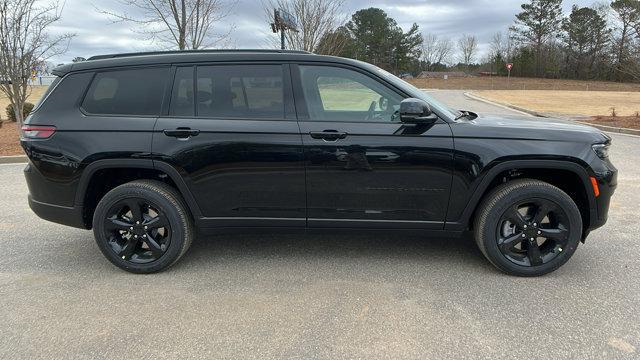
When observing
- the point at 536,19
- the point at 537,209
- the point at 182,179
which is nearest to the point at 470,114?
the point at 537,209

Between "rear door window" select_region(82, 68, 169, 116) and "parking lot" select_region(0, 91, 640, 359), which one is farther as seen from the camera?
"rear door window" select_region(82, 68, 169, 116)

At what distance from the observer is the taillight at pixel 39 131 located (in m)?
3.60

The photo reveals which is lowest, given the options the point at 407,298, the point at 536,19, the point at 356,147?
the point at 407,298

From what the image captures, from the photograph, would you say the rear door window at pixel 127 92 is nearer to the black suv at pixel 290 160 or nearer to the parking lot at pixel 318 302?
the black suv at pixel 290 160

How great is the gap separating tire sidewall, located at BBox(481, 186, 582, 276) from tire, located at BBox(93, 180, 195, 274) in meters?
2.43

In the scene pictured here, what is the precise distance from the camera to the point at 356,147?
3.39 metres

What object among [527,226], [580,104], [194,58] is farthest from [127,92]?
[580,104]

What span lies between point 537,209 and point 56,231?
4.67m

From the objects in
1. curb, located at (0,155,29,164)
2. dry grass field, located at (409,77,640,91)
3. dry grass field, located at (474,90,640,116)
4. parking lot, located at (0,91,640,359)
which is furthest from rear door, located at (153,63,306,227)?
dry grass field, located at (409,77,640,91)

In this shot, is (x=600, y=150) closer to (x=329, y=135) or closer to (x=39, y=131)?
(x=329, y=135)

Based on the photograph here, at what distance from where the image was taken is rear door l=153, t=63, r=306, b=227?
137 inches

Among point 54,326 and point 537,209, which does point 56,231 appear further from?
point 537,209

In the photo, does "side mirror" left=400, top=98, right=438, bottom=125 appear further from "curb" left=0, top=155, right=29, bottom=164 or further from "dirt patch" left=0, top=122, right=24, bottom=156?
"dirt patch" left=0, top=122, right=24, bottom=156

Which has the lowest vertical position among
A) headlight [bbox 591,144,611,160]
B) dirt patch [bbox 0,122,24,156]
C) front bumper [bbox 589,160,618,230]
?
dirt patch [bbox 0,122,24,156]
